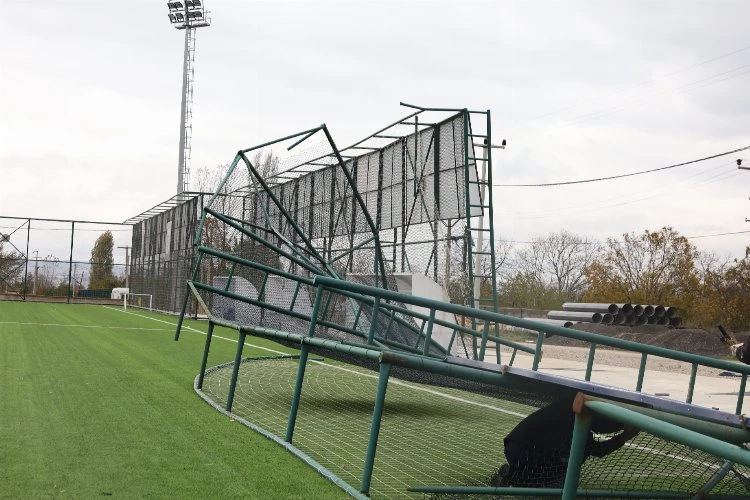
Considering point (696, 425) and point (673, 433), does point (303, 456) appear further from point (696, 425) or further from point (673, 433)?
point (673, 433)

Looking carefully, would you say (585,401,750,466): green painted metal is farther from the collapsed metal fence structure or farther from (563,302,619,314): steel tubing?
(563,302,619,314): steel tubing

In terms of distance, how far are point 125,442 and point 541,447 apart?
9.59 feet

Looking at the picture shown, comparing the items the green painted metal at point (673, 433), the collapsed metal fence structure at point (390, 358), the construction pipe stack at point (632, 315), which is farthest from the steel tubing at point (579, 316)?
the green painted metal at point (673, 433)

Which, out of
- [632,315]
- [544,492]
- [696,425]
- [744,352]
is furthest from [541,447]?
[632,315]

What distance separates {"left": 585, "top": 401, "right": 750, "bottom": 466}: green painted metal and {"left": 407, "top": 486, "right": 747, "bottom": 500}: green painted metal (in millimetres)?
2210

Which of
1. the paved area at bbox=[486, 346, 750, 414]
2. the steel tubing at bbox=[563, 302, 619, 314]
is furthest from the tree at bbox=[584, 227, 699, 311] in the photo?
the paved area at bbox=[486, 346, 750, 414]

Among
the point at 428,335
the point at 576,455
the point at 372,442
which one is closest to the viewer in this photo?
the point at 576,455

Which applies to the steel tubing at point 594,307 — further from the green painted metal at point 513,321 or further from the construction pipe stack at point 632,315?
the green painted metal at point 513,321

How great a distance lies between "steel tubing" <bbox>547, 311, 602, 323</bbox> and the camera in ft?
120

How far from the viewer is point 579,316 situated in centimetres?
3809

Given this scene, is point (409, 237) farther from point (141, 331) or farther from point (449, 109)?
point (141, 331)

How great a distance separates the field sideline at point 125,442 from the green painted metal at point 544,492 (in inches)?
24.5

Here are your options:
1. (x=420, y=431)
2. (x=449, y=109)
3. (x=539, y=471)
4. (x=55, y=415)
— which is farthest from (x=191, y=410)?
(x=449, y=109)

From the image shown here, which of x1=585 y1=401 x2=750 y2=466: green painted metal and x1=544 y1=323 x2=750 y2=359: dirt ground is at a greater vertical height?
x1=585 y1=401 x2=750 y2=466: green painted metal
